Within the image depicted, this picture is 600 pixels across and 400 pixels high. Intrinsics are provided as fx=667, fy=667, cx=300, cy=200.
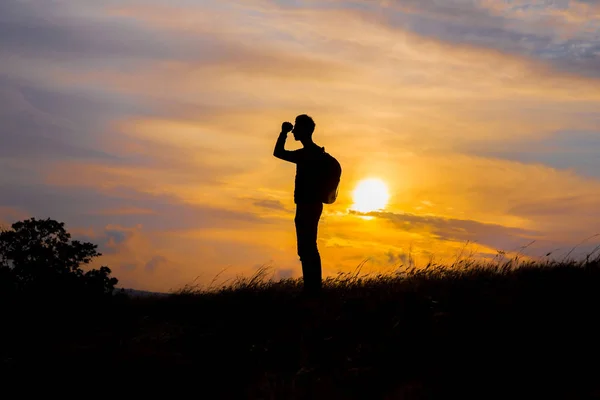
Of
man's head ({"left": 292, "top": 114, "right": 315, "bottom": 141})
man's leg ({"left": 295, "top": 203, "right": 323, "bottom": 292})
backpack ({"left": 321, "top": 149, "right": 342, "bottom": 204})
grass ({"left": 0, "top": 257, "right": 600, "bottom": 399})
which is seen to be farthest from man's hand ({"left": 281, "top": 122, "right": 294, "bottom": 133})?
grass ({"left": 0, "top": 257, "right": 600, "bottom": 399})

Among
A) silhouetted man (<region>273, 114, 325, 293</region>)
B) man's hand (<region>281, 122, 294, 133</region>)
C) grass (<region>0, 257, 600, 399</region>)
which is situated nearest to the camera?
grass (<region>0, 257, 600, 399</region>)

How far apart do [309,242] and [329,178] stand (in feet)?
3.67

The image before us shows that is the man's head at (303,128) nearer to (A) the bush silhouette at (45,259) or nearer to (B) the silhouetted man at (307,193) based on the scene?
(B) the silhouetted man at (307,193)

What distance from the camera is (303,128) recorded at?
36.7 ft

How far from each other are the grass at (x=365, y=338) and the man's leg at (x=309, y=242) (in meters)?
0.38

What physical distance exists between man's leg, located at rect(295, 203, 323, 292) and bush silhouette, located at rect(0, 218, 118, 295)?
5208 mm

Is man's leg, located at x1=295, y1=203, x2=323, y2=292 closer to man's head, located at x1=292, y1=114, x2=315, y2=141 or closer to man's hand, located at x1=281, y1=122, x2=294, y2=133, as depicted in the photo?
man's head, located at x1=292, y1=114, x2=315, y2=141

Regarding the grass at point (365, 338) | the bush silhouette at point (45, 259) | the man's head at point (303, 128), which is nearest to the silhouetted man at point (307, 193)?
the man's head at point (303, 128)

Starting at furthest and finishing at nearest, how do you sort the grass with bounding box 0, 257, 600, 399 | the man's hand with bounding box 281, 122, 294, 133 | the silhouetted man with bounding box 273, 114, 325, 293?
the man's hand with bounding box 281, 122, 294, 133 < the silhouetted man with bounding box 273, 114, 325, 293 < the grass with bounding box 0, 257, 600, 399

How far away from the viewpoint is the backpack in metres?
11.1

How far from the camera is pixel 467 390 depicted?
6.19 m

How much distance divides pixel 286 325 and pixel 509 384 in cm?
388

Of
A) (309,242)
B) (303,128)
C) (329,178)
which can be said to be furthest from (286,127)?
(309,242)

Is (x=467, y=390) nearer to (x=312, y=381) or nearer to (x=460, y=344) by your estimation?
(x=460, y=344)
